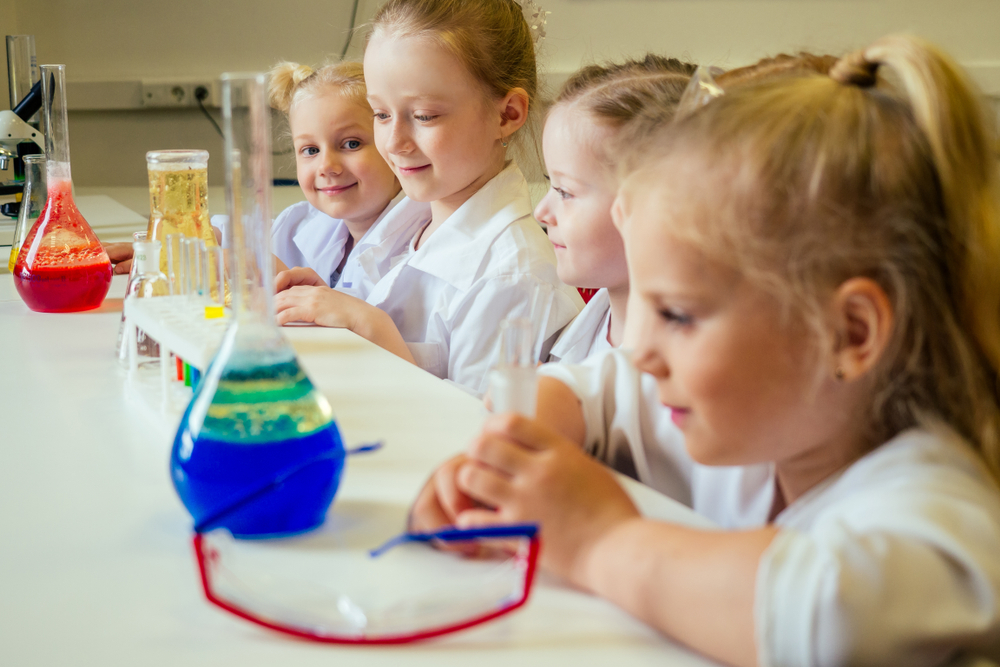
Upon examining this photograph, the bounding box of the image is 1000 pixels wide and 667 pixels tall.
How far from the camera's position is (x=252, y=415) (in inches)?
18.5

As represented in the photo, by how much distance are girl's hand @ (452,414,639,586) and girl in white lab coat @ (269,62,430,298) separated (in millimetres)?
1086

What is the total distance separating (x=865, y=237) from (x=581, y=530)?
0.69 feet

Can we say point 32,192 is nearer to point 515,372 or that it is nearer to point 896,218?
point 515,372

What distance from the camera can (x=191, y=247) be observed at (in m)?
0.76

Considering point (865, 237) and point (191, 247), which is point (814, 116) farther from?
point (191, 247)

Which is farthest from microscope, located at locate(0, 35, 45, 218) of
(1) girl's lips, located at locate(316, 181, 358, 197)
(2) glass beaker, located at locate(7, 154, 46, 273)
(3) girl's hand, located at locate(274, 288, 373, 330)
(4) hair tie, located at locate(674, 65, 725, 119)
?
(4) hair tie, located at locate(674, 65, 725, 119)

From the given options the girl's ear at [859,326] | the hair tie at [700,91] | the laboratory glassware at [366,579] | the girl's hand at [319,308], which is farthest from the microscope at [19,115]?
the girl's ear at [859,326]

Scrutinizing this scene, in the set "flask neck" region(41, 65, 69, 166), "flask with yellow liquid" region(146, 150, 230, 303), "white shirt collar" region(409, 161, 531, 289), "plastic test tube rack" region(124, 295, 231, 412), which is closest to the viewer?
"plastic test tube rack" region(124, 295, 231, 412)

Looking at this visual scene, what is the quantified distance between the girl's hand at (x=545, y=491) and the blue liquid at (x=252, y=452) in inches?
3.1

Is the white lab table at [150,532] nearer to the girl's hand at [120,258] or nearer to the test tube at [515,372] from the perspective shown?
the test tube at [515,372]

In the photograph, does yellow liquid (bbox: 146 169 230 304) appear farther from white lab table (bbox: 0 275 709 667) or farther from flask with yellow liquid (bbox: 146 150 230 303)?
white lab table (bbox: 0 275 709 667)

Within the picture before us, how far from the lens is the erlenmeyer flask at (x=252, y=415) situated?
461 mm

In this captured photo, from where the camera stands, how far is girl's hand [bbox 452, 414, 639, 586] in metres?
0.45

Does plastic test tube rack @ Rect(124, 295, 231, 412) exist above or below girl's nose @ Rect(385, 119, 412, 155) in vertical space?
below
